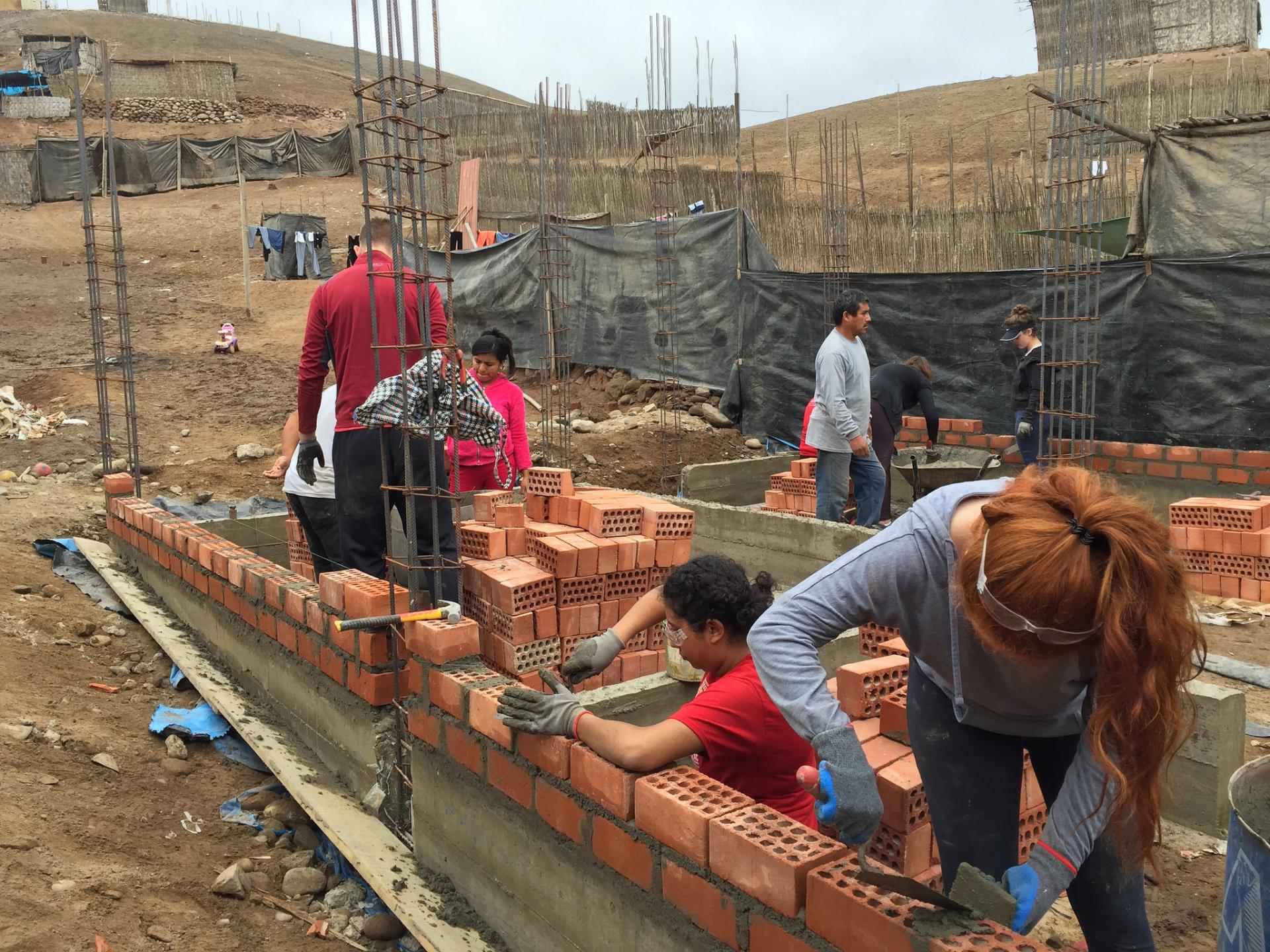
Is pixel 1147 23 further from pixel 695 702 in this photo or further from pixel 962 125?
pixel 695 702

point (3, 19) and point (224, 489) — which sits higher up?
point (3, 19)

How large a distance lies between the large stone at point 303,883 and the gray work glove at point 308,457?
5.70 ft

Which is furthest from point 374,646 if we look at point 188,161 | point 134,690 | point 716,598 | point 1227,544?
point 188,161

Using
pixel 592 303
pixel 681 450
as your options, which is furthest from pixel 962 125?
pixel 681 450

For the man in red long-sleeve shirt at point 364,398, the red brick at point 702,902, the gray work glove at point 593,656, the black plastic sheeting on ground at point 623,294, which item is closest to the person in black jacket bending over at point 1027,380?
the black plastic sheeting on ground at point 623,294

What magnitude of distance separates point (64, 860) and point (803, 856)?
8.46 ft

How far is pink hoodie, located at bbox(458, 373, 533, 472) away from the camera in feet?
18.7

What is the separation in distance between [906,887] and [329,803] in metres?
2.59

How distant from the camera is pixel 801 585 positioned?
1.97 meters

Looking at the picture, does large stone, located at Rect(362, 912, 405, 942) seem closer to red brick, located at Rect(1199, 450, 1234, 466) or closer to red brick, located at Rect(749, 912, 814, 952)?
red brick, located at Rect(749, 912, 814, 952)

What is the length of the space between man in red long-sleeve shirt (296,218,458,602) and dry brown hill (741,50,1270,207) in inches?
580

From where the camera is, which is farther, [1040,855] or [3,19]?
[3,19]

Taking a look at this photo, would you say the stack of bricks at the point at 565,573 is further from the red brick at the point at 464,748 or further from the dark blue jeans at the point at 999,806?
the dark blue jeans at the point at 999,806

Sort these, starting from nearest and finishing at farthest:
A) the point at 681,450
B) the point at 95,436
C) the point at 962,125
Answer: the point at 95,436 < the point at 681,450 < the point at 962,125
